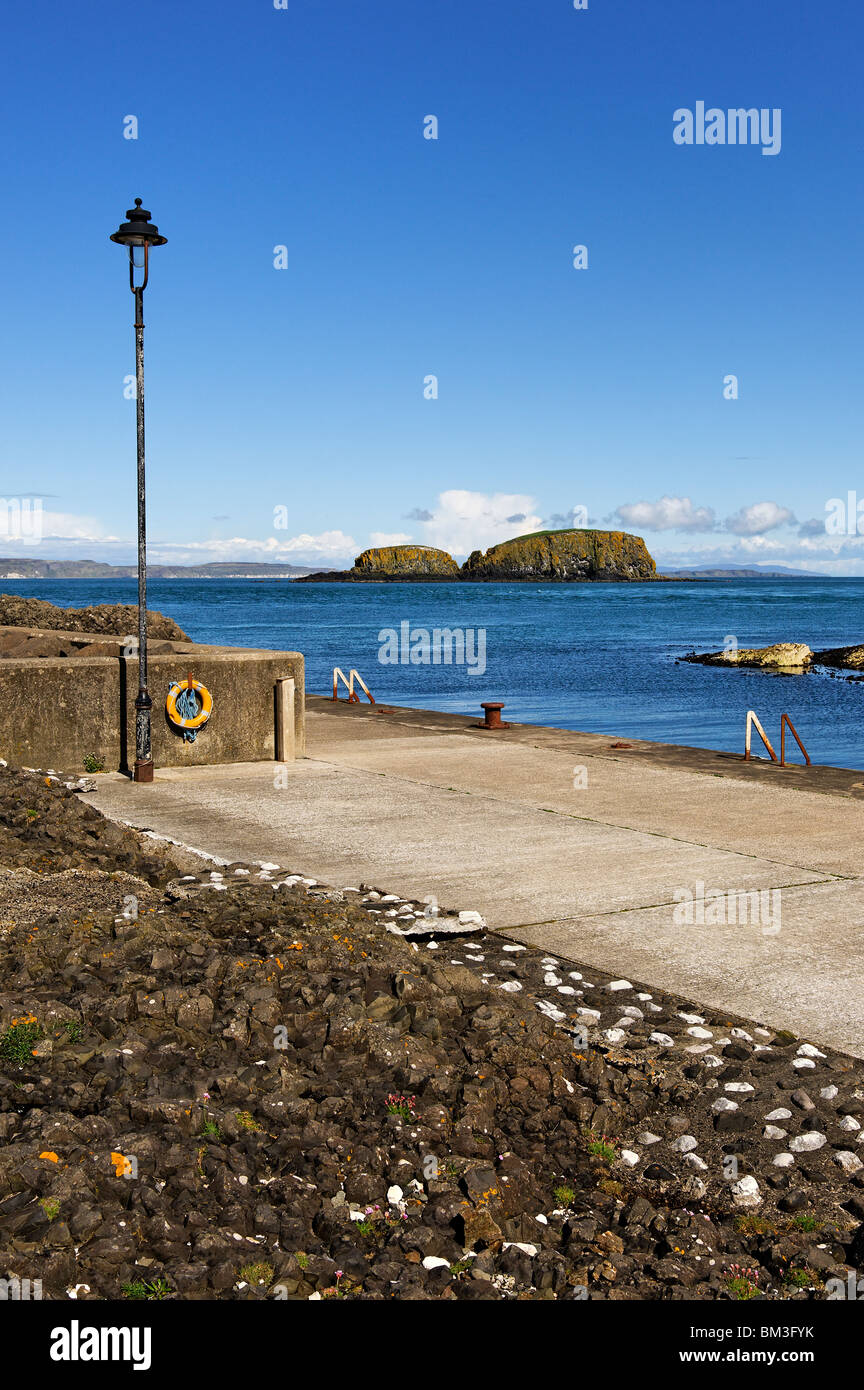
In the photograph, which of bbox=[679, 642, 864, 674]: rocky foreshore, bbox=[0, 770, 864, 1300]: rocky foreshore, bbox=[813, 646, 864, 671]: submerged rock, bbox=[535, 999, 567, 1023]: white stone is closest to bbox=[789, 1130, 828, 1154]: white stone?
bbox=[0, 770, 864, 1300]: rocky foreshore

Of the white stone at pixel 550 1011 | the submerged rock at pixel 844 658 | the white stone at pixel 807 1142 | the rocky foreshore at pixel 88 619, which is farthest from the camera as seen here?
the submerged rock at pixel 844 658

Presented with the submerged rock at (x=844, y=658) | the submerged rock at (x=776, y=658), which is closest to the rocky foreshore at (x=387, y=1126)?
the submerged rock at (x=776, y=658)

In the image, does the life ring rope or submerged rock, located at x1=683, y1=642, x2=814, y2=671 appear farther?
submerged rock, located at x1=683, y1=642, x2=814, y2=671

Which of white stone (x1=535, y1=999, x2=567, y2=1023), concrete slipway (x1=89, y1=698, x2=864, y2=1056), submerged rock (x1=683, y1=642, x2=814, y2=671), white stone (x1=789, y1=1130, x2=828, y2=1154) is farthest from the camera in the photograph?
submerged rock (x1=683, y1=642, x2=814, y2=671)

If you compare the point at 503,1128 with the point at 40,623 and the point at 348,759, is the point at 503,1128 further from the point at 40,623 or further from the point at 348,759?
the point at 40,623

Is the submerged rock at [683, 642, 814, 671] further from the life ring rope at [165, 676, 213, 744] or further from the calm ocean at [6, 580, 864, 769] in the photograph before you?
the life ring rope at [165, 676, 213, 744]

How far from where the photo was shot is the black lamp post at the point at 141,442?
42.1ft

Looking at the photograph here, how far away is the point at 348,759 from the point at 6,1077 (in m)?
10.3

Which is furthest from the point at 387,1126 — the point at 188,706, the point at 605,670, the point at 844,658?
the point at 844,658

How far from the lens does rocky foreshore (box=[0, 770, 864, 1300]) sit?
396 cm

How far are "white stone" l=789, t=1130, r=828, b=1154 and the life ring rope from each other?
10.4 m

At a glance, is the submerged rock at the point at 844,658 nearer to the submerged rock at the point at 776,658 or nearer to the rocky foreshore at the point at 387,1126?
the submerged rock at the point at 776,658

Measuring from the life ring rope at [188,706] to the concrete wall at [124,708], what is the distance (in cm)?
13

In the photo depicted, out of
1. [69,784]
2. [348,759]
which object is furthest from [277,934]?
[348,759]
